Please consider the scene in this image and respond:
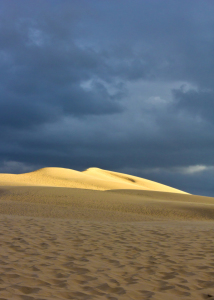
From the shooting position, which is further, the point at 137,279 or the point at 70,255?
the point at 70,255

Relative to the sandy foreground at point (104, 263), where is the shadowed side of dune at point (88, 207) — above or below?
above

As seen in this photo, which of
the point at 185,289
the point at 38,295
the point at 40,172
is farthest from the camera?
the point at 40,172

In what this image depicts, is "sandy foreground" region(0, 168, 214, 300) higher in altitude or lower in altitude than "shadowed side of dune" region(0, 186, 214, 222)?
lower

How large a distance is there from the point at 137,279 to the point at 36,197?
58.9ft

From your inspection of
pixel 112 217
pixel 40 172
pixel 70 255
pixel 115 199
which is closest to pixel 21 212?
pixel 112 217

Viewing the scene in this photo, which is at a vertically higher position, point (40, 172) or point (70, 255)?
point (40, 172)

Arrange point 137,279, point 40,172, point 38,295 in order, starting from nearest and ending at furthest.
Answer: point 38,295 → point 137,279 → point 40,172

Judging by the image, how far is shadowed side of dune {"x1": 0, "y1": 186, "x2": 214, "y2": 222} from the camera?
51.4 feet

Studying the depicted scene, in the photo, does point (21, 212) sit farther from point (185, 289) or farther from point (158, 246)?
point (185, 289)

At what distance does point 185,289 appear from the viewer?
4223 millimetres

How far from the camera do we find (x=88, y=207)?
18750 mm

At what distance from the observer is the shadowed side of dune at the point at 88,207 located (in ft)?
51.4

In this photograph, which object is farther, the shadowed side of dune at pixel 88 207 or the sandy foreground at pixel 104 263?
the shadowed side of dune at pixel 88 207

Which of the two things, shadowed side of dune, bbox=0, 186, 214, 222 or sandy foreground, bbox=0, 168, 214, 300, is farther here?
shadowed side of dune, bbox=0, 186, 214, 222
